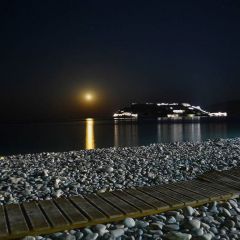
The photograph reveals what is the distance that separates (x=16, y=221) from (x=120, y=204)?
1.89 m

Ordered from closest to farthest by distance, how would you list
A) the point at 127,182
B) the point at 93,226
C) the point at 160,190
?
1. the point at 93,226
2. the point at 160,190
3. the point at 127,182

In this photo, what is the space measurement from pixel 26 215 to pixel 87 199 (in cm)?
133

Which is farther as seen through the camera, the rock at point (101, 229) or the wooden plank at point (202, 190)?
the wooden plank at point (202, 190)

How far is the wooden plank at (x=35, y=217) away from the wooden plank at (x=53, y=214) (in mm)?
88

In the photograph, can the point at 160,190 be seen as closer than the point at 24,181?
Yes

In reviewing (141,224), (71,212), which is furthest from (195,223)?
(71,212)

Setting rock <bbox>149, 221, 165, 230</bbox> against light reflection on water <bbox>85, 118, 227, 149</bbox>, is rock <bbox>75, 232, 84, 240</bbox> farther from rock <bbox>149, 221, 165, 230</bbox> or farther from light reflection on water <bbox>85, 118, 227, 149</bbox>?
light reflection on water <bbox>85, 118, 227, 149</bbox>

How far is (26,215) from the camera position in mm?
5594

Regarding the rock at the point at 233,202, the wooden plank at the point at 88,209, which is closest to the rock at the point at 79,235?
the wooden plank at the point at 88,209

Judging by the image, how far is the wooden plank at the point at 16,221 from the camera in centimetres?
489

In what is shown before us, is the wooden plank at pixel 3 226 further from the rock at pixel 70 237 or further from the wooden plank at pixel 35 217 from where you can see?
the rock at pixel 70 237

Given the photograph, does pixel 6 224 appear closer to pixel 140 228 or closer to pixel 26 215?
pixel 26 215

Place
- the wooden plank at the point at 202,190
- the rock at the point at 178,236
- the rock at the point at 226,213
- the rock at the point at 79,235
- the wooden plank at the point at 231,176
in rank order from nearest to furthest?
the rock at the point at 178,236, the rock at the point at 79,235, the rock at the point at 226,213, the wooden plank at the point at 202,190, the wooden plank at the point at 231,176

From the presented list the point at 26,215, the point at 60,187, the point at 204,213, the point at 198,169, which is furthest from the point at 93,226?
the point at 198,169
